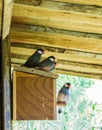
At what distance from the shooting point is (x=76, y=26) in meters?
2.44

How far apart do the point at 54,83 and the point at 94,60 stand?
102 cm

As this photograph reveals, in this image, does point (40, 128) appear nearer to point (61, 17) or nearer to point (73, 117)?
point (73, 117)

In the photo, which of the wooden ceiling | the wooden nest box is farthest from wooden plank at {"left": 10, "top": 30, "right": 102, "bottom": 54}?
the wooden nest box

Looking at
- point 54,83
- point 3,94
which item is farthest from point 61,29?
point 3,94

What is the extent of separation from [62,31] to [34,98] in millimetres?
630

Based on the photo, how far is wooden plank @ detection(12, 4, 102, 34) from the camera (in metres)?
2.22

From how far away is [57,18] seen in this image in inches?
91.0

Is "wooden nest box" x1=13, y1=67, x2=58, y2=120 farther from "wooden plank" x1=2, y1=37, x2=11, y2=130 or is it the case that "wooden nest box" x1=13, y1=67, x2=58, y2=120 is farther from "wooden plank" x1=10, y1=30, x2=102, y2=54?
"wooden plank" x1=10, y1=30, x2=102, y2=54

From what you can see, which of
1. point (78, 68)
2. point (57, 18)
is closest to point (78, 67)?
point (78, 68)

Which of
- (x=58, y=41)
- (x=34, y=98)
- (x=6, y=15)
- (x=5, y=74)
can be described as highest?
(x=6, y=15)

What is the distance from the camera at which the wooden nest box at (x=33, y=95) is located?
7.23 feet

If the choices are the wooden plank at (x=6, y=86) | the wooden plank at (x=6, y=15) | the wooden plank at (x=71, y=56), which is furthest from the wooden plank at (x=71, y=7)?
the wooden plank at (x=71, y=56)

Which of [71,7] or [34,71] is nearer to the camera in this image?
[71,7]

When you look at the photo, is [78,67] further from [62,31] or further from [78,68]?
[62,31]
